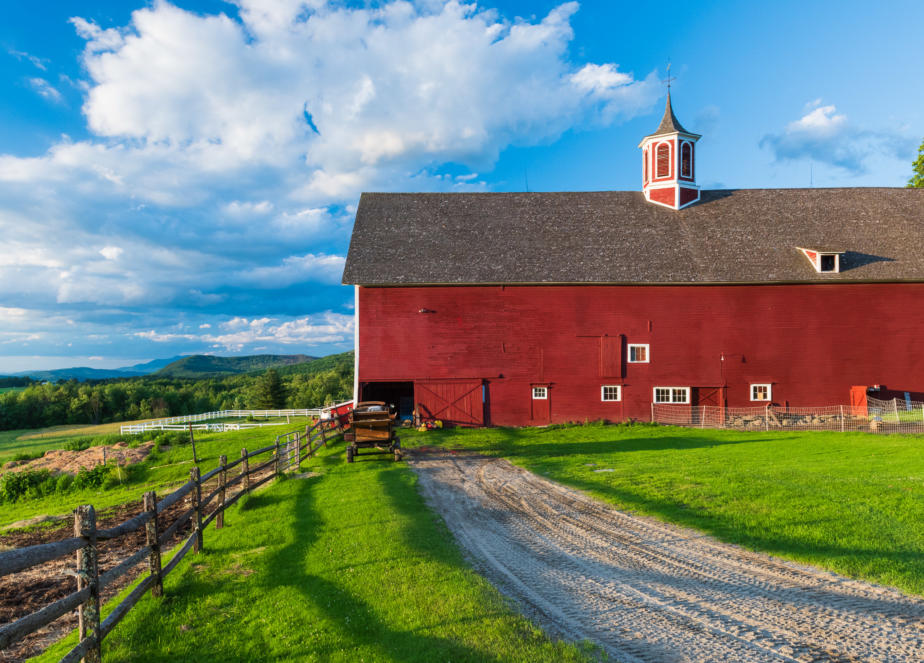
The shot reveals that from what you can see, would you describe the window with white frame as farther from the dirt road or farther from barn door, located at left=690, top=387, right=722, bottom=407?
the dirt road

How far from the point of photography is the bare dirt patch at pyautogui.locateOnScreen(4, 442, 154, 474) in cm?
2761

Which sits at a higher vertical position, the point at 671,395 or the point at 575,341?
the point at 575,341

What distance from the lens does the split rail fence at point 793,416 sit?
2317cm

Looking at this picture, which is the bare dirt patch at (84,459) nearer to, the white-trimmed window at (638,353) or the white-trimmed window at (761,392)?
the white-trimmed window at (638,353)

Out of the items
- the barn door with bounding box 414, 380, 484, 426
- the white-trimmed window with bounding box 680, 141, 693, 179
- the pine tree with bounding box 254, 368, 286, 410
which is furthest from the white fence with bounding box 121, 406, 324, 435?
the white-trimmed window with bounding box 680, 141, 693, 179

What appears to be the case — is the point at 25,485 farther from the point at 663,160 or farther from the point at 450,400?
the point at 663,160

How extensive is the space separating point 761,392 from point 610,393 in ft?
23.4

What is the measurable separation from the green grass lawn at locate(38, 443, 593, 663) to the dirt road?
22.9 inches

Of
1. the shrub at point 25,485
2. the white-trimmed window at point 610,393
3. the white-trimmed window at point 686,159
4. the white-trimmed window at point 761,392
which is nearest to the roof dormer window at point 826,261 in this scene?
the white-trimmed window at point 761,392

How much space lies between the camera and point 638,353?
25578 mm

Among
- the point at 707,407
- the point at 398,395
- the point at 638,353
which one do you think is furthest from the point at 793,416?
the point at 398,395

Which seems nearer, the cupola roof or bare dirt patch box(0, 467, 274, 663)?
bare dirt patch box(0, 467, 274, 663)

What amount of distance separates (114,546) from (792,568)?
1223cm

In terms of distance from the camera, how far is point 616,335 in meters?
25.5
